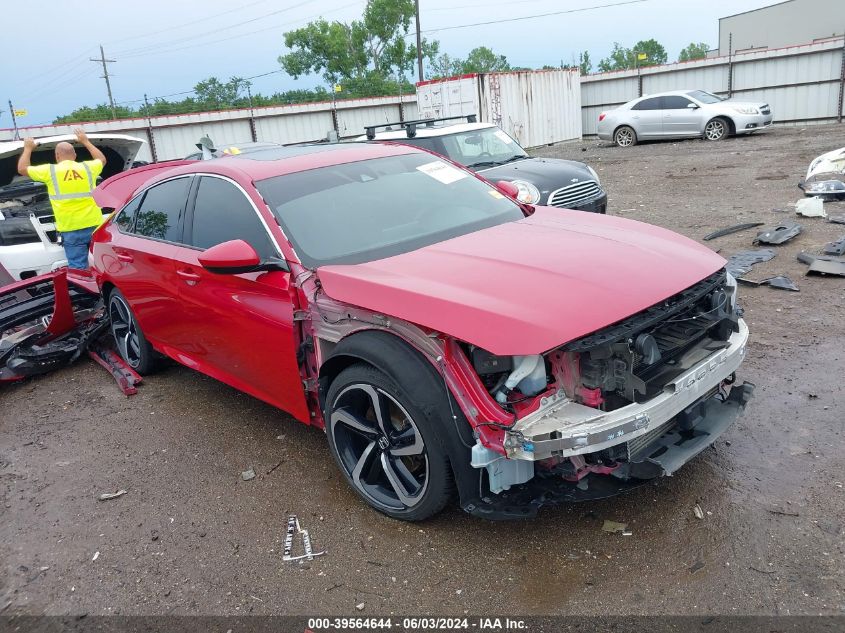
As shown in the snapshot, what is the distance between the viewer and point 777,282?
607cm

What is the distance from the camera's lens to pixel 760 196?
32.9 feet

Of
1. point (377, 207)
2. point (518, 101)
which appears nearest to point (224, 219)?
point (377, 207)

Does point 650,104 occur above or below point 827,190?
above

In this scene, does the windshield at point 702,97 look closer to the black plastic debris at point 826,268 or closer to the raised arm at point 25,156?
the black plastic debris at point 826,268

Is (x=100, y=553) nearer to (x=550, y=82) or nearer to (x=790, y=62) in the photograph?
(x=550, y=82)

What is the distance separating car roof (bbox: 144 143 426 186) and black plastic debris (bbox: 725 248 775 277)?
371cm

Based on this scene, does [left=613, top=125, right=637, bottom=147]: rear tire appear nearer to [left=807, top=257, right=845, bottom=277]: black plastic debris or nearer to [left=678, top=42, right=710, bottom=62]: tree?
[left=807, top=257, right=845, bottom=277]: black plastic debris

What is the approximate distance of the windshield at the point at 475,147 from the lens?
29.0ft

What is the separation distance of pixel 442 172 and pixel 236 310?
1.67 metres

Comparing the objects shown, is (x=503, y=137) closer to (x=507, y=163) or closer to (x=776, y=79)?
(x=507, y=163)

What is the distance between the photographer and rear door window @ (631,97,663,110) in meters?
18.8

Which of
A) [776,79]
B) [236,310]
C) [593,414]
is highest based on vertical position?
[776,79]

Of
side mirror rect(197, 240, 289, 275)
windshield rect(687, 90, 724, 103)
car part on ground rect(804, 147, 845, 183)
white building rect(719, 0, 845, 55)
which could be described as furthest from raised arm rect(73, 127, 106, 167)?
white building rect(719, 0, 845, 55)

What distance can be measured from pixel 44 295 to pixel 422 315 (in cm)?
483
